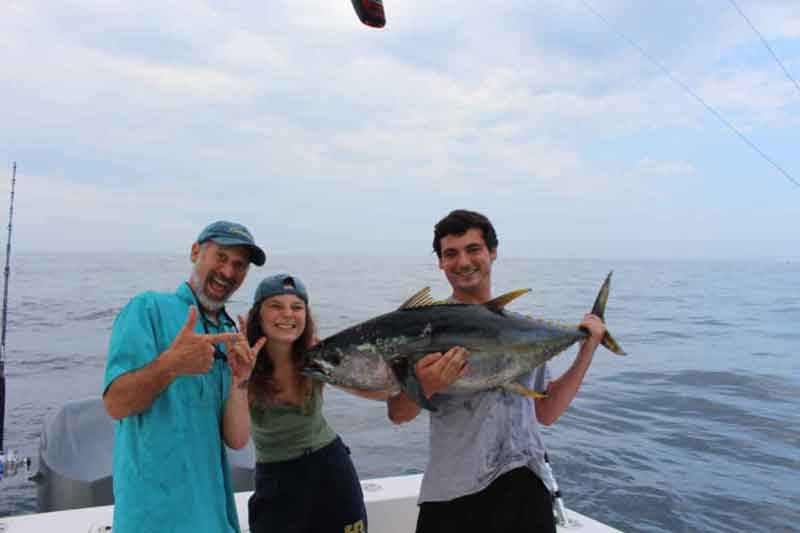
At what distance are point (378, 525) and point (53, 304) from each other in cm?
2386

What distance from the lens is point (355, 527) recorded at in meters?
2.76

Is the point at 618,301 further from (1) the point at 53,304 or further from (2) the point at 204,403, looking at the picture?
(2) the point at 204,403

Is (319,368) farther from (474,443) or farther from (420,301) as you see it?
(474,443)

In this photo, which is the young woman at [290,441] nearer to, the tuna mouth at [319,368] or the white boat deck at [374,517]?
the tuna mouth at [319,368]

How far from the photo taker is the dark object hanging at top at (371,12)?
339 cm

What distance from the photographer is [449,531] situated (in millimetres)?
2250

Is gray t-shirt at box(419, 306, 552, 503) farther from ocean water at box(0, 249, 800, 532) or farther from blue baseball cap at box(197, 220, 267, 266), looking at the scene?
ocean water at box(0, 249, 800, 532)

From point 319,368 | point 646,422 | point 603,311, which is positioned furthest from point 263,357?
point 646,422

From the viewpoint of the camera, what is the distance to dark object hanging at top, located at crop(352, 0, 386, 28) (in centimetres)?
339

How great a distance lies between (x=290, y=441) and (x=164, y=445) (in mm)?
748

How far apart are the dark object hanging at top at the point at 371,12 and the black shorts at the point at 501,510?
8.72 ft

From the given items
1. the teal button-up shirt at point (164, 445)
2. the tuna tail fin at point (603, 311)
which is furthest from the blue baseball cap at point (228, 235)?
the tuna tail fin at point (603, 311)

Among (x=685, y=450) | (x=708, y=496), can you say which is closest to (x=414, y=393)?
(x=708, y=496)

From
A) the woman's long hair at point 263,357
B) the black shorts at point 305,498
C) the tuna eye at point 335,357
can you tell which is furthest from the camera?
the woman's long hair at point 263,357
